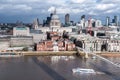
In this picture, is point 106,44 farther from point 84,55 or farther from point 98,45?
point 84,55

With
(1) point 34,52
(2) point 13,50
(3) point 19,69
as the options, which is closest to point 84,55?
(1) point 34,52

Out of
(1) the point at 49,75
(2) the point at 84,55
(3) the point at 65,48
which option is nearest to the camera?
(1) the point at 49,75

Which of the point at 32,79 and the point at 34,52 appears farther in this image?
the point at 34,52

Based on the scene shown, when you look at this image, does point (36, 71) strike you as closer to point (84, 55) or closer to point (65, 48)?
point (84, 55)

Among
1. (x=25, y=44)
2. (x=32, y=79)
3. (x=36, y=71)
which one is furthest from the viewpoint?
(x=25, y=44)

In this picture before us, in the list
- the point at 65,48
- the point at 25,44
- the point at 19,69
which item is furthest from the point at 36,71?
the point at 25,44

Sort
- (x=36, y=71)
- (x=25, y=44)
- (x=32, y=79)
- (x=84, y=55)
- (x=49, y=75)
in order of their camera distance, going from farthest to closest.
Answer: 1. (x=25, y=44)
2. (x=84, y=55)
3. (x=36, y=71)
4. (x=49, y=75)
5. (x=32, y=79)

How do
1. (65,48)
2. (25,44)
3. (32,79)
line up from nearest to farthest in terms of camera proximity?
(32,79)
(65,48)
(25,44)

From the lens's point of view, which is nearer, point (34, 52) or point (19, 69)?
point (19, 69)

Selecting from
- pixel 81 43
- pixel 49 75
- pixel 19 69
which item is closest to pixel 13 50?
pixel 81 43
